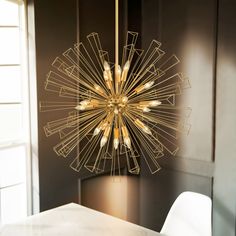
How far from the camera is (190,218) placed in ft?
7.17

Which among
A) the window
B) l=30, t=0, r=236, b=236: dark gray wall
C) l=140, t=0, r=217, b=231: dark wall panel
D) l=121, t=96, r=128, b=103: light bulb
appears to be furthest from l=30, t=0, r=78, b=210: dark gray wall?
l=121, t=96, r=128, b=103: light bulb

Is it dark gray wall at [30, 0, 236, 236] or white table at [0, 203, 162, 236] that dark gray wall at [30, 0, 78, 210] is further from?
white table at [0, 203, 162, 236]

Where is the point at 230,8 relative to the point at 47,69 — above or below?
above

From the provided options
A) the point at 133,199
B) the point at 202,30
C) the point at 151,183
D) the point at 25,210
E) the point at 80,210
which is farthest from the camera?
the point at 133,199

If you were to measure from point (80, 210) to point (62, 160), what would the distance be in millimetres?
498

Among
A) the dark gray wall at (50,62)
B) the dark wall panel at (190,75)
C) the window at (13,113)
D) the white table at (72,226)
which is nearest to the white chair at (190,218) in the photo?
the white table at (72,226)

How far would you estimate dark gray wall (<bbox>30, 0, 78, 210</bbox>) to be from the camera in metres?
2.48

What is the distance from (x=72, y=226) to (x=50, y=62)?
1.14 meters

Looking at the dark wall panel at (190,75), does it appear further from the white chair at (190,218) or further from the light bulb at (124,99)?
the light bulb at (124,99)

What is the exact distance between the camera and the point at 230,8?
2334mm

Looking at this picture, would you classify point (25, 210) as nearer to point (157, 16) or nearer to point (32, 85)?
point (32, 85)

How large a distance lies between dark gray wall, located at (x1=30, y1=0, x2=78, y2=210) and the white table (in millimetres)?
412

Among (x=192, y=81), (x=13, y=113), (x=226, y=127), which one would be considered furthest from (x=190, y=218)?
(x=13, y=113)

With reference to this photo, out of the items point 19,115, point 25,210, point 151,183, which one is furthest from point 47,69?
point 151,183
